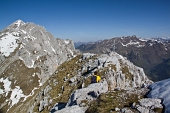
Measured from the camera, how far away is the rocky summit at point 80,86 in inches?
668

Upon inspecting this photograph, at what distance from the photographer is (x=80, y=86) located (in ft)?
115

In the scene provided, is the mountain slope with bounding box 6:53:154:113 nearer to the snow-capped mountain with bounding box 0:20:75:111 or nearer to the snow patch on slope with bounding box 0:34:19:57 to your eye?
the snow-capped mountain with bounding box 0:20:75:111

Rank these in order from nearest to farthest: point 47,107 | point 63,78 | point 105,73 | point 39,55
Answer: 1. point 47,107
2. point 105,73
3. point 63,78
4. point 39,55

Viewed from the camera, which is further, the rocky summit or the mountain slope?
the mountain slope

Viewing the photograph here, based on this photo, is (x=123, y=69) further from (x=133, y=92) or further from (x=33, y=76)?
(x=33, y=76)

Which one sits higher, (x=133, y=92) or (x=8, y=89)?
(x=133, y=92)

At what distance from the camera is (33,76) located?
4941 inches

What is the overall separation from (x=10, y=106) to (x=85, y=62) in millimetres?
73268

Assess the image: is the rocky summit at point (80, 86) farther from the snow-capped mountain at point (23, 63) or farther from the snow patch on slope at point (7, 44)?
the snow patch on slope at point (7, 44)

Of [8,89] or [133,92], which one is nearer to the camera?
[133,92]

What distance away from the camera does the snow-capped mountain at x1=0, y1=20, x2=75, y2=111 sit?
4200 inches

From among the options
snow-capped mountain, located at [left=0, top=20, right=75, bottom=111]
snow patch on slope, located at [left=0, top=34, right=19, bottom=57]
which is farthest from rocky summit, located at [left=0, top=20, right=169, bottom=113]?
snow patch on slope, located at [left=0, top=34, right=19, bottom=57]

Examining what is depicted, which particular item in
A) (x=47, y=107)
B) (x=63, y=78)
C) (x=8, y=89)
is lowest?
(x=8, y=89)

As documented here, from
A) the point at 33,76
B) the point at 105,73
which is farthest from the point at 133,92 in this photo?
the point at 33,76
